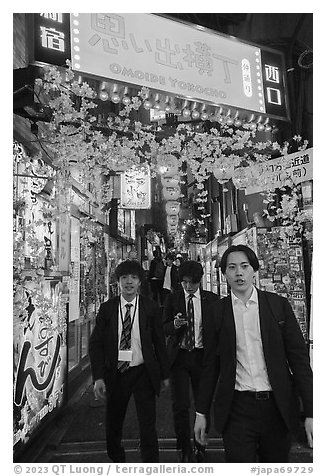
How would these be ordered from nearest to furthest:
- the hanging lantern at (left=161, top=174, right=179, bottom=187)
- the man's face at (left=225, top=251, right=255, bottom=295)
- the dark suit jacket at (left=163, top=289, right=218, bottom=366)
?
the man's face at (left=225, top=251, right=255, bottom=295) < the dark suit jacket at (left=163, top=289, right=218, bottom=366) < the hanging lantern at (left=161, top=174, right=179, bottom=187)

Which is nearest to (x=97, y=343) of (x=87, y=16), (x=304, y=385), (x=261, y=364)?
(x=261, y=364)

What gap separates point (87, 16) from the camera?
346cm

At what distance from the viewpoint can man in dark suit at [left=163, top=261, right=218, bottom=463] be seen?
3760mm

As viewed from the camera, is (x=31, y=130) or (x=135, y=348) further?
(x=31, y=130)

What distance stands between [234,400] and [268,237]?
2.48m

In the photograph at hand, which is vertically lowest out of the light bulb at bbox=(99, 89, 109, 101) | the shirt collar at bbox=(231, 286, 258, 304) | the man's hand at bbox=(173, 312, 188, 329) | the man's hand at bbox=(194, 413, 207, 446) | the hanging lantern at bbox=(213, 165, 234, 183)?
the man's hand at bbox=(194, 413, 207, 446)

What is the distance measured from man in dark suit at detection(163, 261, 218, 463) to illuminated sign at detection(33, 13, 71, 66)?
231 cm

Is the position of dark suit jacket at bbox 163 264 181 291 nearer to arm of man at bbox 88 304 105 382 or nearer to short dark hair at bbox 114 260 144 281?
short dark hair at bbox 114 260 144 281

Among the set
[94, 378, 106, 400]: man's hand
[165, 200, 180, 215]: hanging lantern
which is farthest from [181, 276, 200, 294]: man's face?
[165, 200, 180, 215]: hanging lantern

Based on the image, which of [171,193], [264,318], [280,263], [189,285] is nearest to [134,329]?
[189,285]

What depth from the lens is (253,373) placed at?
2676mm

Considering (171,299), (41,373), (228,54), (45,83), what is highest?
(228,54)
